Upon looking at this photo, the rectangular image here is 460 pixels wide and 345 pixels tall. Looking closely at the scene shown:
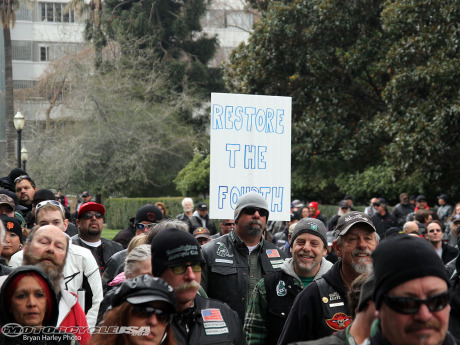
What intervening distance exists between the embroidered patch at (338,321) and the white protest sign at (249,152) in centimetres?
372

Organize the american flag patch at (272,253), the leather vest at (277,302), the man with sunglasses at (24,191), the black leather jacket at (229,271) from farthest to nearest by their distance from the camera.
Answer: the man with sunglasses at (24,191), the american flag patch at (272,253), the black leather jacket at (229,271), the leather vest at (277,302)

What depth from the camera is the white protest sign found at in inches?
331

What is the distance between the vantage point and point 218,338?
4.21 meters

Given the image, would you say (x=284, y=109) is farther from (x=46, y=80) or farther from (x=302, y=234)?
(x=46, y=80)

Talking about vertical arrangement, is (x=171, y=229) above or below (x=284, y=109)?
below

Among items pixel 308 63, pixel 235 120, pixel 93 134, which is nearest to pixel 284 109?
pixel 235 120

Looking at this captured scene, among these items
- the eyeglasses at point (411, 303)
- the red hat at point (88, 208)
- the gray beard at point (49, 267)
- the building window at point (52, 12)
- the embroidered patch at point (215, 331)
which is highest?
the building window at point (52, 12)

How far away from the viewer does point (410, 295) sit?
106 inches

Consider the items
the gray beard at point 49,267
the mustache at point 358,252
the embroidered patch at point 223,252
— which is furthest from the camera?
the embroidered patch at point 223,252

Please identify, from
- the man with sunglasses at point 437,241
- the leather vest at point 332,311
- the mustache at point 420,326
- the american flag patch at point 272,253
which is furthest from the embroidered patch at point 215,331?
the man with sunglasses at point 437,241

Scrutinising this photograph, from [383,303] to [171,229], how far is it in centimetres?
183

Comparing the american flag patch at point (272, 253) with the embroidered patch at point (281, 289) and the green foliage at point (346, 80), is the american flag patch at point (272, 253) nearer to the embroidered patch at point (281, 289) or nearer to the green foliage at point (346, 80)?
the embroidered patch at point (281, 289)

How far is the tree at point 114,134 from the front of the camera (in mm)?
43094

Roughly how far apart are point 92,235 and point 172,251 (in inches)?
146
